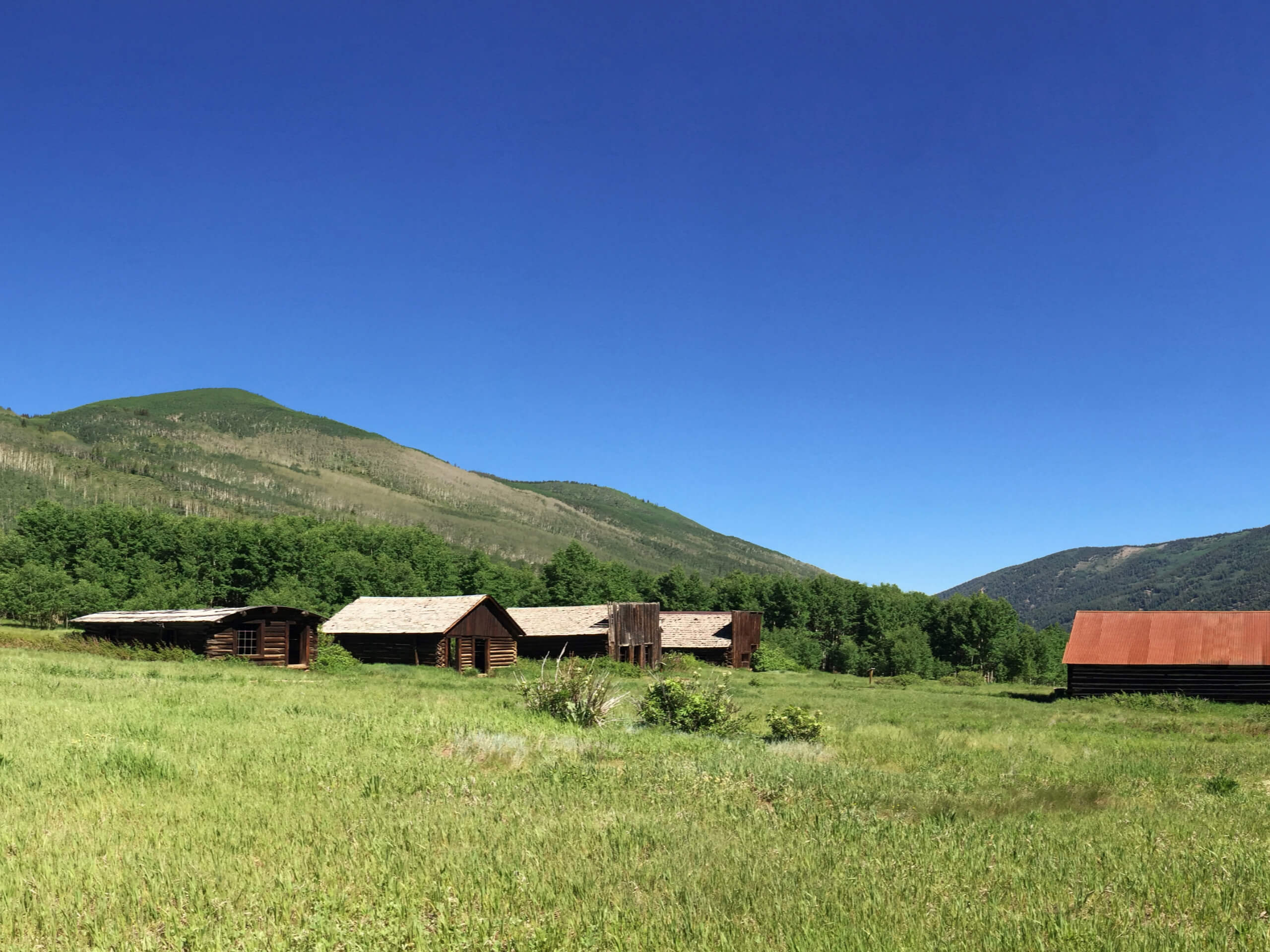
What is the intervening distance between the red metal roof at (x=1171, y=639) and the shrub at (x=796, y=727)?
107 ft

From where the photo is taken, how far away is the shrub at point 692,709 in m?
20.8

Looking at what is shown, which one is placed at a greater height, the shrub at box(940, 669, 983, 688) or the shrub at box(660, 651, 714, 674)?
the shrub at box(660, 651, 714, 674)

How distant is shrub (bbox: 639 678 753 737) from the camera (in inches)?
818

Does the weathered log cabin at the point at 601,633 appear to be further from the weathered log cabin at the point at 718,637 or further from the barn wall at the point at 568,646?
the weathered log cabin at the point at 718,637

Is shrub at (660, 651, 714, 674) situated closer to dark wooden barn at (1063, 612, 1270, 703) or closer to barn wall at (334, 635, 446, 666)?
barn wall at (334, 635, 446, 666)

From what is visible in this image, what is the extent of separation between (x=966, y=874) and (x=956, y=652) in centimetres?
10186

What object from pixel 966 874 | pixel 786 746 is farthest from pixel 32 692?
pixel 966 874

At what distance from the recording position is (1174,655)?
1802 inches

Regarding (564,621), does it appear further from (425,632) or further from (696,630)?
(425,632)

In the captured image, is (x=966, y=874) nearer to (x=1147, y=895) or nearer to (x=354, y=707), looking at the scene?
(x=1147, y=895)

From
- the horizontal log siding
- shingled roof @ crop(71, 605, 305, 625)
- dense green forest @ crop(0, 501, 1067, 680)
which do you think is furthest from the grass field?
dense green forest @ crop(0, 501, 1067, 680)

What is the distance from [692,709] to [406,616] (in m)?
40.3

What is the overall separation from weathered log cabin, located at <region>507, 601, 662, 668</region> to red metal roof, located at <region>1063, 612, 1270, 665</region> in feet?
99.9

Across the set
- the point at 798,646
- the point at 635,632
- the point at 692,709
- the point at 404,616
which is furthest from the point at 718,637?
the point at 692,709
